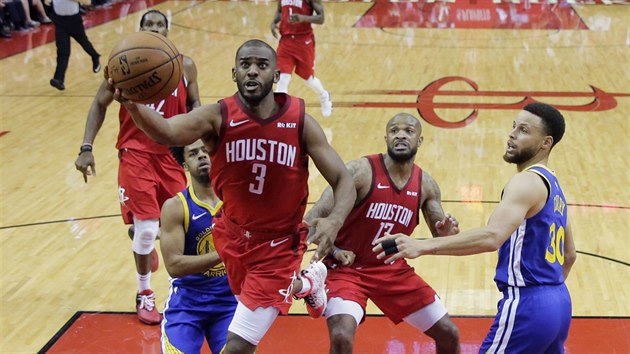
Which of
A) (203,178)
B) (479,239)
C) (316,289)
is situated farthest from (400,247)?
(203,178)

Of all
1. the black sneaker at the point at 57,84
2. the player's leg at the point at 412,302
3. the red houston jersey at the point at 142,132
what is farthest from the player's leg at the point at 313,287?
the black sneaker at the point at 57,84

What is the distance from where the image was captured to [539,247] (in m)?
4.54

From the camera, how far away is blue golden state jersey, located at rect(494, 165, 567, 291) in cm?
450

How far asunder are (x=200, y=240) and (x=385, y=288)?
1.09 m

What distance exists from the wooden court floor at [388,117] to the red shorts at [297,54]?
70cm

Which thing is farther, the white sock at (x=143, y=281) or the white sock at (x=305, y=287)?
the white sock at (x=143, y=281)

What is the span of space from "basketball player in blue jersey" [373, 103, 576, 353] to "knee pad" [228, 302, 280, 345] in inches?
28.9

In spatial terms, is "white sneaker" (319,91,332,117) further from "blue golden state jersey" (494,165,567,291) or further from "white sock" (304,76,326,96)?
"blue golden state jersey" (494,165,567,291)

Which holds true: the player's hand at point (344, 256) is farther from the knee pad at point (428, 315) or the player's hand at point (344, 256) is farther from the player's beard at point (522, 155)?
the player's beard at point (522, 155)

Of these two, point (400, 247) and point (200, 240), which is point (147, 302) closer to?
point (200, 240)

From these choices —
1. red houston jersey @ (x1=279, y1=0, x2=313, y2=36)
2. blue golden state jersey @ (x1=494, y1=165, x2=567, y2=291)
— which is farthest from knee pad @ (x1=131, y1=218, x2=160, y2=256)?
red houston jersey @ (x1=279, y1=0, x2=313, y2=36)

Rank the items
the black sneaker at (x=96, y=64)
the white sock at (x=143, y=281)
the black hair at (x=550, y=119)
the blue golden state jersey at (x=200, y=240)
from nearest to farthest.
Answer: the black hair at (x=550, y=119) < the blue golden state jersey at (x=200, y=240) < the white sock at (x=143, y=281) < the black sneaker at (x=96, y=64)

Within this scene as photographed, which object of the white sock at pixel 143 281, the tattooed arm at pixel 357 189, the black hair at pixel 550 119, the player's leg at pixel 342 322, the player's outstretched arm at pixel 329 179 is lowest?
the white sock at pixel 143 281

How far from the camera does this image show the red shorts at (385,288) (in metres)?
5.41
